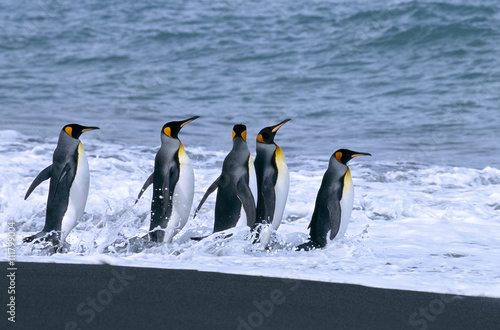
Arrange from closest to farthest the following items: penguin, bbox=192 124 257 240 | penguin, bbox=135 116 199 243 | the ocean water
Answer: the ocean water
penguin, bbox=192 124 257 240
penguin, bbox=135 116 199 243

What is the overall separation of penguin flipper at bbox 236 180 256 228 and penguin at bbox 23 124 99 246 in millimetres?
1057

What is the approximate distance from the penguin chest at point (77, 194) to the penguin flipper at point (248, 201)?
3.43ft

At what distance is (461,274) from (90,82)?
40.4 ft

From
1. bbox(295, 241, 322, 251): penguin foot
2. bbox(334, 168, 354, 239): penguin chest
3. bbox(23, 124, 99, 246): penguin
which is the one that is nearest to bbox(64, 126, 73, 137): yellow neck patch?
bbox(23, 124, 99, 246): penguin

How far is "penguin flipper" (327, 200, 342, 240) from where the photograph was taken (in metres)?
4.75

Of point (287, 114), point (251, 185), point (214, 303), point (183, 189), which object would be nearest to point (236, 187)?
point (251, 185)

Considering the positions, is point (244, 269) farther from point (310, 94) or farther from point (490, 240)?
point (310, 94)

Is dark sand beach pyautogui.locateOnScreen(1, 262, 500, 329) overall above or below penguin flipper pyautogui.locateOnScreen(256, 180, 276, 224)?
below

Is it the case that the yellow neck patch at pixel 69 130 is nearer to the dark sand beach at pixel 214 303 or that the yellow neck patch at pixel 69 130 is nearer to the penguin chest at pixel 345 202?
the dark sand beach at pixel 214 303

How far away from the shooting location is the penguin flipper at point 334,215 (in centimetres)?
475

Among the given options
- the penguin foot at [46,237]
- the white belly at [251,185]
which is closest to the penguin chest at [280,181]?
the white belly at [251,185]

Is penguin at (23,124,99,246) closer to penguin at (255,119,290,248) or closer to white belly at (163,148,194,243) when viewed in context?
white belly at (163,148,194,243)

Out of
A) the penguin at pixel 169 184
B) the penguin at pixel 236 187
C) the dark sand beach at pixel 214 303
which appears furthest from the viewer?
the penguin at pixel 169 184

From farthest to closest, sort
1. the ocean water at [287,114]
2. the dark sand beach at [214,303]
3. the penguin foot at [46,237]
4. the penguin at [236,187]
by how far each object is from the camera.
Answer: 1. the penguin at [236,187]
2. the penguin foot at [46,237]
3. the ocean water at [287,114]
4. the dark sand beach at [214,303]
